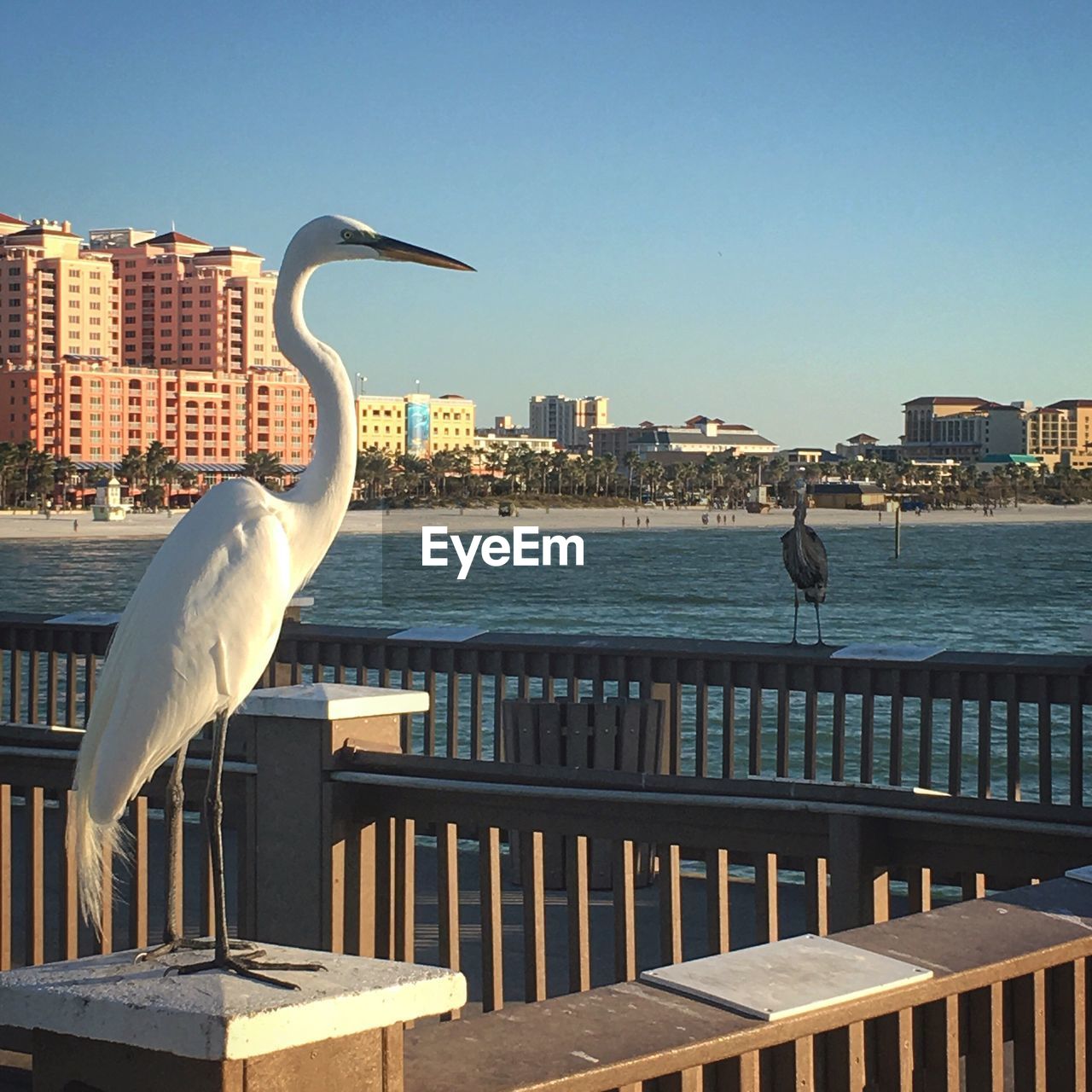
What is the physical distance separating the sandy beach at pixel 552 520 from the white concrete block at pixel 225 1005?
390ft

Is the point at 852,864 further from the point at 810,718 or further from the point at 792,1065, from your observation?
the point at 810,718

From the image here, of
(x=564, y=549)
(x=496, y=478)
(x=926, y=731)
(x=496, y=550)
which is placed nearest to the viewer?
(x=926, y=731)

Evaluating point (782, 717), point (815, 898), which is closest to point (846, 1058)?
point (815, 898)

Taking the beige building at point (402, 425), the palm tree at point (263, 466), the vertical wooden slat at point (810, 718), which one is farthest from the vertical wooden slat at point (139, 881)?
the beige building at point (402, 425)

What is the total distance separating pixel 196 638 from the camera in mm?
2854

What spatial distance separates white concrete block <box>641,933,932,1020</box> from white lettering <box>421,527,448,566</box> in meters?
107

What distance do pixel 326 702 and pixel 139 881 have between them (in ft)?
2.23

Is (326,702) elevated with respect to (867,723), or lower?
elevated

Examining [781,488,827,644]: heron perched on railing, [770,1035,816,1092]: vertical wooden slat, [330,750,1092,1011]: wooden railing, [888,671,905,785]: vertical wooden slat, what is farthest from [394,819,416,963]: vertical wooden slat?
[781,488,827,644]: heron perched on railing

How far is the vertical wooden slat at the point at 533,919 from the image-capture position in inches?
127

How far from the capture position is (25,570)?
88.2m

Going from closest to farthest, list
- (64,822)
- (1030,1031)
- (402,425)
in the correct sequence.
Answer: (1030,1031), (64,822), (402,425)

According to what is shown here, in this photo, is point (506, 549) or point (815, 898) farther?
point (506, 549)

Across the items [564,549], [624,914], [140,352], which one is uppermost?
[140,352]
